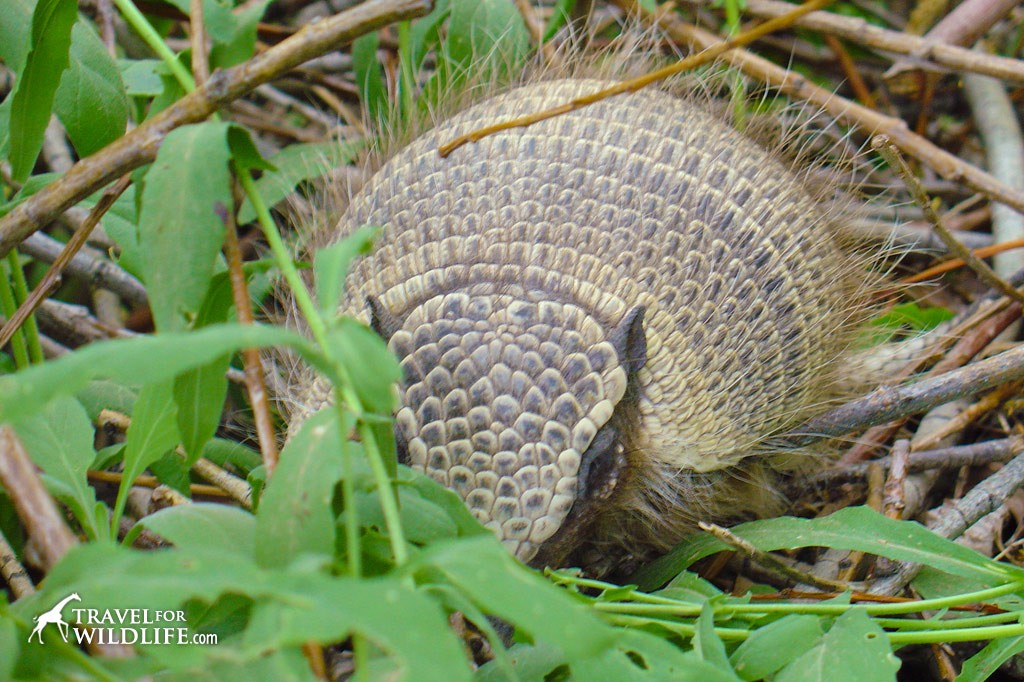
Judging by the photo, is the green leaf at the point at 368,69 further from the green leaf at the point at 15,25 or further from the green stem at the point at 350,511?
the green stem at the point at 350,511

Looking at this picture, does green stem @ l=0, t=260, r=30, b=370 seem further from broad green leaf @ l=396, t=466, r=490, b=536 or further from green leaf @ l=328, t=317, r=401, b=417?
green leaf @ l=328, t=317, r=401, b=417

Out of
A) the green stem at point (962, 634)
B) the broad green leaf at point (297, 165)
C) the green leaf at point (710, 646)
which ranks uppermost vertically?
the broad green leaf at point (297, 165)

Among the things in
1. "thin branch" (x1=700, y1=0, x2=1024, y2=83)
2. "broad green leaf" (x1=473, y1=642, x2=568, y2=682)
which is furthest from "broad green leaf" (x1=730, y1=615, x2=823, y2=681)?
"thin branch" (x1=700, y1=0, x2=1024, y2=83)

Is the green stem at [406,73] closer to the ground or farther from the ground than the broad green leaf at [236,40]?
closer to the ground

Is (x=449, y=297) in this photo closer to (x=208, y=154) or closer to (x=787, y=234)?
(x=208, y=154)

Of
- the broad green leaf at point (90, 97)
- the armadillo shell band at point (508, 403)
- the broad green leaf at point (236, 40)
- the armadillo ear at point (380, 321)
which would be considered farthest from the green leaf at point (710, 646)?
the broad green leaf at point (90, 97)

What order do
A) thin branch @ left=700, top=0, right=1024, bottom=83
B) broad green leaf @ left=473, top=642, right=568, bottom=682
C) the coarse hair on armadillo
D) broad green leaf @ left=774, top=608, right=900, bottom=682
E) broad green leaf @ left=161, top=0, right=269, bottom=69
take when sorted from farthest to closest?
thin branch @ left=700, top=0, right=1024, bottom=83 → the coarse hair on armadillo → broad green leaf @ left=161, top=0, right=269, bottom=69 → broad green leaf @ left=473, top=642, right=568, bottom=682 → broad green leaf @ left=774, top=608, right=900, bottom=682

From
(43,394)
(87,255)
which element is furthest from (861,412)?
(87,255)

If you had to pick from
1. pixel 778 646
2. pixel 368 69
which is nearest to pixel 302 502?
pixel 778 646

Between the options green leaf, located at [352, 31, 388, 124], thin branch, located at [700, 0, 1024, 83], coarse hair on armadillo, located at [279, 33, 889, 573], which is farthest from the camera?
green leaf, located at [352, 31, 388, 124]
